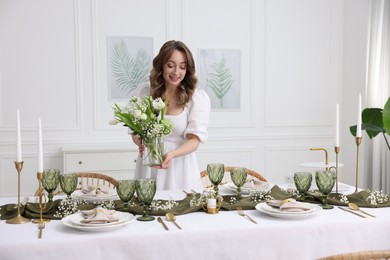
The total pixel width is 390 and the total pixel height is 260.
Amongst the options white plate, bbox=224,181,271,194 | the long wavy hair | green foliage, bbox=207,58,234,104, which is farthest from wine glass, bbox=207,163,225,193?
green foliage, bbox=207,58,234,104

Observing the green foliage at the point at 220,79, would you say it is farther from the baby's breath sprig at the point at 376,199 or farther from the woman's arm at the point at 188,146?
the baby's breath sprig at the point at 376,199

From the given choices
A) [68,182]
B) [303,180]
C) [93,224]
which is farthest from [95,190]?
[303,180]

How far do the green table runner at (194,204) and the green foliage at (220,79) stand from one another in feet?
9.47

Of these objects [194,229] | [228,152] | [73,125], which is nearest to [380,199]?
[194,229]

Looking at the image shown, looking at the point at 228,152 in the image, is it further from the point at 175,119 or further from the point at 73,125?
the point at 175,119

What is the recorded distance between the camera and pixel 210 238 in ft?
6.43

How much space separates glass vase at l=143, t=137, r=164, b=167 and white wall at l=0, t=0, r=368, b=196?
228 cm

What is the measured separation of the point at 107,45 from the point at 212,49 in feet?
3.76

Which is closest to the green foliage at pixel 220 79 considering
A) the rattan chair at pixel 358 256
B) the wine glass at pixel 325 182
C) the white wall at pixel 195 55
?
the white wall at pixel 195 55

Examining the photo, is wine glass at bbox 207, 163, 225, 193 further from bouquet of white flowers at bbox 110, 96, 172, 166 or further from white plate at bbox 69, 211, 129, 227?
white plate at bbox 69, 211, 129, 227

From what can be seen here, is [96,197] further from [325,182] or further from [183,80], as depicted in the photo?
[325,182]

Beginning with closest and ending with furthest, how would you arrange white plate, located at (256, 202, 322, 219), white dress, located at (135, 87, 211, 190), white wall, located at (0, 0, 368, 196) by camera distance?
1. white plate, located at (256, 202, 322, 219)
2. white dress, located at (135, 87, 211, 190)
3. white wall, located at (0, 0, 368, 196)

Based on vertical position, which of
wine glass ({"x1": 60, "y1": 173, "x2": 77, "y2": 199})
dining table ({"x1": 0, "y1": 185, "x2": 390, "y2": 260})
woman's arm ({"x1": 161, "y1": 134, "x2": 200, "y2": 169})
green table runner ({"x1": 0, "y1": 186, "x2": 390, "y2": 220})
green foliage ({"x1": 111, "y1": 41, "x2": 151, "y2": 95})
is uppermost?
green foliage ({"x1": 111, "y1": 41, "x2": 151, "y2": 95})

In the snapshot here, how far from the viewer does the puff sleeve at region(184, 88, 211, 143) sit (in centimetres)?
307
